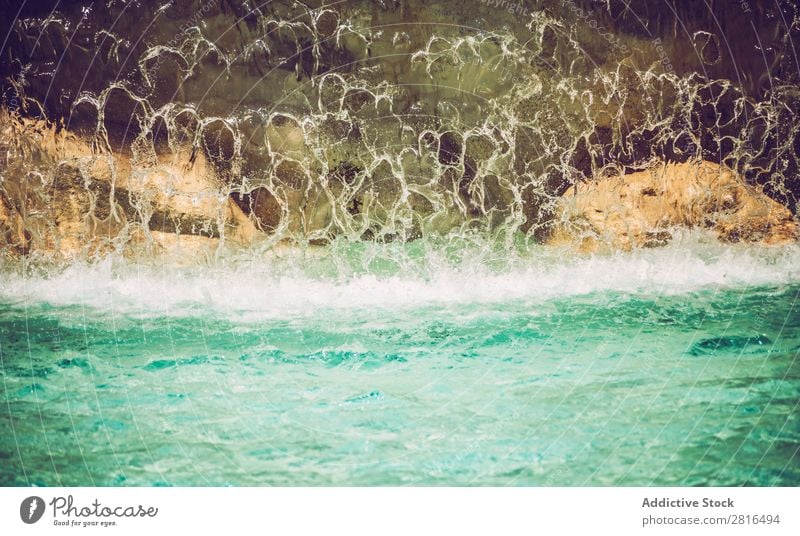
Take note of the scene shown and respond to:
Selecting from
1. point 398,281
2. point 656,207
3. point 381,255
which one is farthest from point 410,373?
point 656,207

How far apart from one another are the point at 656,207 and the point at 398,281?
132 cm

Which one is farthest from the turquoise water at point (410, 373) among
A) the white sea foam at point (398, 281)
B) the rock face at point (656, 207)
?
the rock face at point (656, 207)

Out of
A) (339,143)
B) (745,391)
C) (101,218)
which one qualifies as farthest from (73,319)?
(745,391)

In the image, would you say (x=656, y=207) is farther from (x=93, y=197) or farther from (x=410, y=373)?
(x=93, y=197)

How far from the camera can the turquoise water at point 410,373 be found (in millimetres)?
2174

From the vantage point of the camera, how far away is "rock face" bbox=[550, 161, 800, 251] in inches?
121

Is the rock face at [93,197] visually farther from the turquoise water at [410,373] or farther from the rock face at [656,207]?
the rock face at [656,207]

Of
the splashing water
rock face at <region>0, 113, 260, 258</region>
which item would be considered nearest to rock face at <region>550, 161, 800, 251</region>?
the splashing water

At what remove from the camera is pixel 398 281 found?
2.99 m

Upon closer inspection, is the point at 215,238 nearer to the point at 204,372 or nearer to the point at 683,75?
the point at 204,372

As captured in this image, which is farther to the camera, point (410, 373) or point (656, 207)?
point (656, 207)

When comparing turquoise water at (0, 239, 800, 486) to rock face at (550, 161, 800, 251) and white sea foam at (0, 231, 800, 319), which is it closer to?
white sea foam at (0, 231, 800, 319)

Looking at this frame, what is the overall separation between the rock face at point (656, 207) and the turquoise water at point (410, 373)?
126mm
